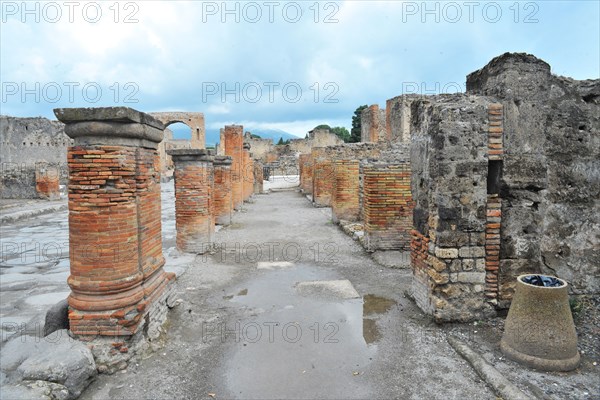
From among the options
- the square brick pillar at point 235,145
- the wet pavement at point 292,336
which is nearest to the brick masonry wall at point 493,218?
the wet pavement at point 292,336

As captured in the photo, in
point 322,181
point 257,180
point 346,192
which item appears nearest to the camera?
point 346,192

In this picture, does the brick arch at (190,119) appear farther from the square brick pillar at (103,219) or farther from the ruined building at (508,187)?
the ruined building at (508,187)

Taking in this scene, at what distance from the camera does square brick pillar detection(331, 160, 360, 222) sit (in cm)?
1159

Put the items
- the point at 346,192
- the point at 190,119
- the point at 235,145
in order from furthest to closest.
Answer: the point at 190,119
the point at 235,145
the point at 346,192

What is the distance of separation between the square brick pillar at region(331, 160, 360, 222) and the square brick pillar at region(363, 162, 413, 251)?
3.67m

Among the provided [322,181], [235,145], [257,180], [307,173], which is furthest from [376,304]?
[257,180]

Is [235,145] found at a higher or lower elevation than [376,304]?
higher

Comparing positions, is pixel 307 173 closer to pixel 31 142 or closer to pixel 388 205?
pixel 388 205

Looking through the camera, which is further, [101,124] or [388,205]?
[388,205]

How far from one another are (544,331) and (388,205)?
446 centimetres

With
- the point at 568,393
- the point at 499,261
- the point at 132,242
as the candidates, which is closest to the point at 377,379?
the point at 568,393

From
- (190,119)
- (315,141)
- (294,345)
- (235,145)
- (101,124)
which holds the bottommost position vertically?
(294,345)

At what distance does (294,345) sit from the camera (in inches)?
158

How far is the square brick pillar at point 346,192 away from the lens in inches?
456
